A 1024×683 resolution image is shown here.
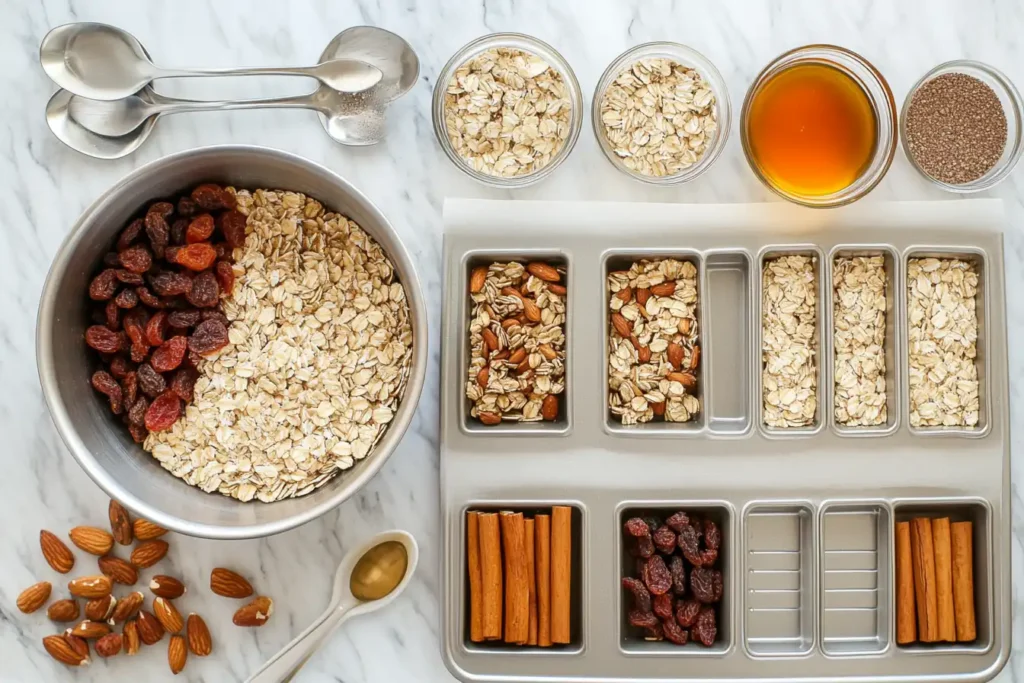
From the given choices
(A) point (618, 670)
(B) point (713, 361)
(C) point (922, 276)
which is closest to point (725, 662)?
(A) point (618, 670)

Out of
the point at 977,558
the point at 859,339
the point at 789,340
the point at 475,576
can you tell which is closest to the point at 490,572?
the point at 475,576

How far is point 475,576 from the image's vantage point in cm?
139

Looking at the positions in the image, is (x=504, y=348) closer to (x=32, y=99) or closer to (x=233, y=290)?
(x=233, y=290)

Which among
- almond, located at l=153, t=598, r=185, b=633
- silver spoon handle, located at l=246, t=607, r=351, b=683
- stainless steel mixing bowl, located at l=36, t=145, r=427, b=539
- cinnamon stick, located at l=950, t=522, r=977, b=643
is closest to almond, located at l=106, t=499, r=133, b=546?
almond, located at l=153, t=598, r=185, b=633

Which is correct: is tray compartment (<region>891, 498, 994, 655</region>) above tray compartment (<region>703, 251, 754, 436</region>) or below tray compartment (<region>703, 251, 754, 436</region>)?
below

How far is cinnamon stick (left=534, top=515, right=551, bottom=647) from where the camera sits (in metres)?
1.39

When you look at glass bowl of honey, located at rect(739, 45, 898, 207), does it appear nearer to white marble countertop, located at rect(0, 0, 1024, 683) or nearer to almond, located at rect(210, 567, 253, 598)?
white marble countertop, located at rect(0, 0, 1024, 683)

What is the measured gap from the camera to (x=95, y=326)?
1238 millimetres

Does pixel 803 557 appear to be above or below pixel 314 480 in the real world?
below

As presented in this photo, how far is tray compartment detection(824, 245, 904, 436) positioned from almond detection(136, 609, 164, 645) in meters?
1.28

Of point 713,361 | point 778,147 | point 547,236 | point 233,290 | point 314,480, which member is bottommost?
point 314,480

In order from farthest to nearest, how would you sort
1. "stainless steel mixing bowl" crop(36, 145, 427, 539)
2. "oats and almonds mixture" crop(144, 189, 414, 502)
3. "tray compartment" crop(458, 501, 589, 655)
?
"tray compartment" crop(458, 501, 589, 655) → "oats and almonds mixture" crop(144, 189, 414, 502) → "stainless steel mixing bowl" crop(36, 145, 427, 539)

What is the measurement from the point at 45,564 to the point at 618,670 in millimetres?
1082

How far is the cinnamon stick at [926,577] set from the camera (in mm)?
1419
